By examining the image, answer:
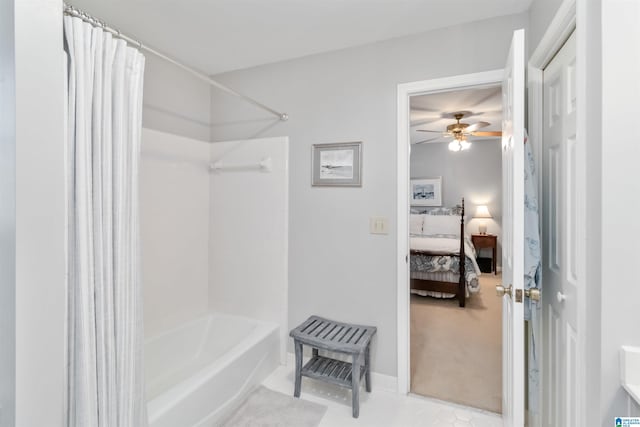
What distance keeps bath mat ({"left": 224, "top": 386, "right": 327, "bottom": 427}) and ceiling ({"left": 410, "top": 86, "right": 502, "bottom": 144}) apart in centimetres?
268

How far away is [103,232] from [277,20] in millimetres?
1581

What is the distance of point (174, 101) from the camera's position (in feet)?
8.01

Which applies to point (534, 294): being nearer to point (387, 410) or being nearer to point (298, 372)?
point (387, 410)

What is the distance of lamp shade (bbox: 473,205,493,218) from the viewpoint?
5.79m

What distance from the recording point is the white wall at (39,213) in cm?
78

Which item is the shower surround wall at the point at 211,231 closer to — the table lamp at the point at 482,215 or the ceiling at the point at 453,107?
the ceiling at the point at 453,107

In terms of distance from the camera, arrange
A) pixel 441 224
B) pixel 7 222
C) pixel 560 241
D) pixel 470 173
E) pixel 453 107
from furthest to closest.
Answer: pixel 470 173 → pixel 441 224 → pixel 453 107 → pixel 560 241 → pixel 7 222

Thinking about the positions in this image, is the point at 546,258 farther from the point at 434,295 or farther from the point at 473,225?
the point at 473,225

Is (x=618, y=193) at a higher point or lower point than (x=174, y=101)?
lower

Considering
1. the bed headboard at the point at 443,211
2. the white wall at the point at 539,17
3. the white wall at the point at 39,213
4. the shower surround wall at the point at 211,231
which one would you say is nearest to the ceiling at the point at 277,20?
the white wall at the point at 539,17

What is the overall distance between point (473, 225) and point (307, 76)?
191 inches

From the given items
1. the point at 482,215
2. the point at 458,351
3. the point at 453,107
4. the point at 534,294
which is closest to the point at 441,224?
the point at 482,215

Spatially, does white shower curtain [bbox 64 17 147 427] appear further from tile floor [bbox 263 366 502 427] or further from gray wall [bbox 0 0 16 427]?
tile floor [bbox 263 366 502 427]

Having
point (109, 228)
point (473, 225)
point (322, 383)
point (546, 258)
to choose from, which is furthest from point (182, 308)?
point (473, 225)
